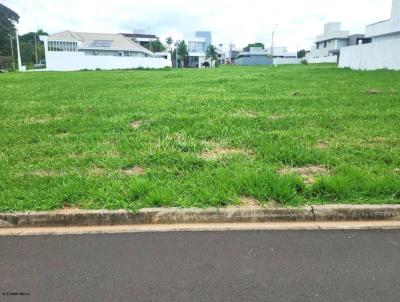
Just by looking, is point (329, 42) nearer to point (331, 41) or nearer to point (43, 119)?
point (331, 41)

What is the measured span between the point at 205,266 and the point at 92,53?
62505 millimetres

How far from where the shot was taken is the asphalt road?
2719 mm

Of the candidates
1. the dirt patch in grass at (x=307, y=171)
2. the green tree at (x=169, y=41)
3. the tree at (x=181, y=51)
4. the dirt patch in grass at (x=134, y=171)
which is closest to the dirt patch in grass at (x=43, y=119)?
the dirt patch in grass at (x=134, y=171)

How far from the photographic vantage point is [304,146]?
6.00 m

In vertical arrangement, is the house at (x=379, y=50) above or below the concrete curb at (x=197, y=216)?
above

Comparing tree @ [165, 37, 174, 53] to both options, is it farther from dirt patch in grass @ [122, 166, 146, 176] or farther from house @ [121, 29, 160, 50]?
dirt patch in grass @ [122, 166, 146, 176]

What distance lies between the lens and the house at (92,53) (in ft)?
172

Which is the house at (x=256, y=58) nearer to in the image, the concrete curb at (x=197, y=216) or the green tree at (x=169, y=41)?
the green tree at (x=169, y=41)

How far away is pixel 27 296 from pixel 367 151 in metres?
5.03

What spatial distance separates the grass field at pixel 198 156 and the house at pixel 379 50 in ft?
63.0

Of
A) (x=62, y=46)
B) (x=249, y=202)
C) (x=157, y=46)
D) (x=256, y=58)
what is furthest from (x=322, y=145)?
(x=256, y=58)

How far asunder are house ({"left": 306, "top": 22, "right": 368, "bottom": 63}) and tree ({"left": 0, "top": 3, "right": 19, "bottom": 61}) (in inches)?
2546

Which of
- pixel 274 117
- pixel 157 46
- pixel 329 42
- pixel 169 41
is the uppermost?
pixel 169 41

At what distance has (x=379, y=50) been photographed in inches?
1101
